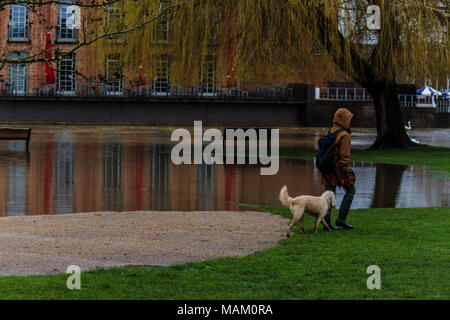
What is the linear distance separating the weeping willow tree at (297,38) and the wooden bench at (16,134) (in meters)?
4.68

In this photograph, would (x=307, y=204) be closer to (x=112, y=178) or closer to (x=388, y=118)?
(x=112, y=178)

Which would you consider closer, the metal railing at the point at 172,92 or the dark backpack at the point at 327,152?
the dark backpack at the point at 327,152

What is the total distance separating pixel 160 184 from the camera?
862 inches

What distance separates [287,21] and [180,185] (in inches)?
461

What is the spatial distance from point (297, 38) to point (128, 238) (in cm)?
2030

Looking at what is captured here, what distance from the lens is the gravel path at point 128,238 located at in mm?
11016

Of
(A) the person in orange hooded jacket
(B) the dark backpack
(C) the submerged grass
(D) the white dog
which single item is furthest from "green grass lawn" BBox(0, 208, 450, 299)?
(C) the submerged grass

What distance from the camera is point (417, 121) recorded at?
71375 mm

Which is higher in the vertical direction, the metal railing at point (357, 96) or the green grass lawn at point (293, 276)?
the metal railing at point (357, 96)

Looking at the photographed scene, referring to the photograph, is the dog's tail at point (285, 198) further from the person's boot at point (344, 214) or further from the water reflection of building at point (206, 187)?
the water reflection of building at point (206, 187)

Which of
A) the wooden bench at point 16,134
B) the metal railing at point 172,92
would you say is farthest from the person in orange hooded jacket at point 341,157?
the metal railing at point 172,92

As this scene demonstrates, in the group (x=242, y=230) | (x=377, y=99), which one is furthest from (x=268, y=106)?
(x=242, y=230)

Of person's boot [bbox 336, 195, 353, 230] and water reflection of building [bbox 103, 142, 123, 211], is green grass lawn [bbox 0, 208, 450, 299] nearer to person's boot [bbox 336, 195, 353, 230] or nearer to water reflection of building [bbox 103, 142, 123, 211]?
person's boot [bbox 336, 195, 353, 230]

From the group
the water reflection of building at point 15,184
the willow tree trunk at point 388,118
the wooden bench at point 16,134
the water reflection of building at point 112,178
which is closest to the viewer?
the water reflection of building at point 15,184
